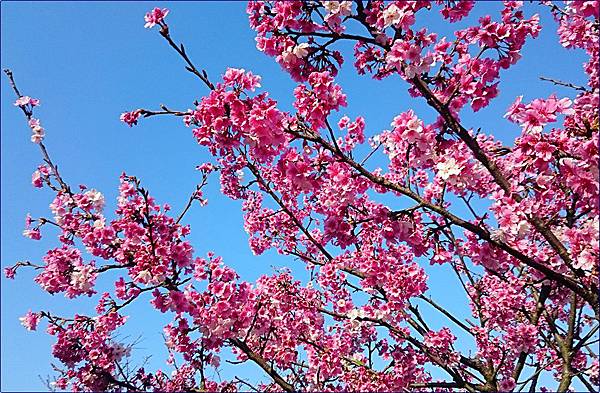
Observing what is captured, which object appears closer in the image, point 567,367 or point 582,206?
point 582,206

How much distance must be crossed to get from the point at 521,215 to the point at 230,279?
2951mm

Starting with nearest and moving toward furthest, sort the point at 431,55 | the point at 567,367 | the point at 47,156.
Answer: the point at 431,55
the point at 47,156
the point at 567,367

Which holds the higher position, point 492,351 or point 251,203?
point 251,203

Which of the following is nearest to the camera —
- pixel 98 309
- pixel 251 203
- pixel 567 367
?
pixel 98 309

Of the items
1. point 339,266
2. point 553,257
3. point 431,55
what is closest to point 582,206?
point 553,257

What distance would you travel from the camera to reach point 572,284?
4199 millimetres

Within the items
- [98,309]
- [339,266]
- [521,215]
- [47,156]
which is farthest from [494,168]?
[47,156]

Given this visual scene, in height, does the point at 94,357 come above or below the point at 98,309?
below

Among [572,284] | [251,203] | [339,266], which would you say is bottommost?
[572,284]

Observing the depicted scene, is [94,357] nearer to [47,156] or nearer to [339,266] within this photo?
[47,156]

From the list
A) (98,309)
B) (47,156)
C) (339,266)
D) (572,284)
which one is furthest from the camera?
(339,266)

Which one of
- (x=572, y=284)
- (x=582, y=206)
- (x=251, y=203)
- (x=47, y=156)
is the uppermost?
(x=251, y=203)

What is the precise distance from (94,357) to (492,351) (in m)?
5.96

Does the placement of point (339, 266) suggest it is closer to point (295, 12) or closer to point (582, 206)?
point (582, 206)
